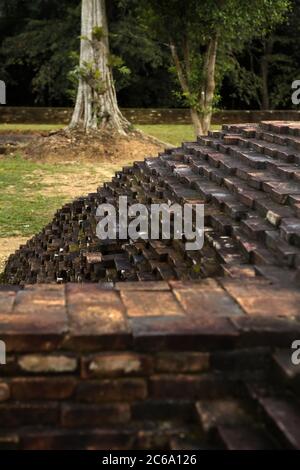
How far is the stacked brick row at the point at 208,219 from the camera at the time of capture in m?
3.29

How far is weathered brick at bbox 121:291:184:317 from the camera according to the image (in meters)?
2.35

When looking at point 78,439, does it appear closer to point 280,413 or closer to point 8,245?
point 280,413

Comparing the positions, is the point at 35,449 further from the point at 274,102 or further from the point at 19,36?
the point at 274,102

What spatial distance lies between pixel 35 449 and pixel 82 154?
12.0m

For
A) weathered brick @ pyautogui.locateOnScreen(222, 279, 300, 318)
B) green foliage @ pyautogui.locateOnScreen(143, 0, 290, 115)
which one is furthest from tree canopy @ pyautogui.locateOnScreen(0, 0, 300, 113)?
weathered brick @ pyautogui.locateOnScreen(222, 279, 300, 318)

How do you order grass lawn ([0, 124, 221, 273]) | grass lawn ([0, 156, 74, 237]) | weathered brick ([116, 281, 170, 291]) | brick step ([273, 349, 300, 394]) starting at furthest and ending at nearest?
grass lawn ([0, 156, 74, 237]) → grass lawn ([0, 124, 221, 273]) → weathered brick ([116, 281, 170, 291]) → brick step ([273, 349, 300, 394])

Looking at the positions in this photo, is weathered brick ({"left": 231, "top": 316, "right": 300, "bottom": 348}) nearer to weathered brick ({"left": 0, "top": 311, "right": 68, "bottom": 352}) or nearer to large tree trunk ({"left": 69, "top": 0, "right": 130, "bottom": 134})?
weathered brick ({"left": 0, "top": 311, "right": 68, "bottom": 352})

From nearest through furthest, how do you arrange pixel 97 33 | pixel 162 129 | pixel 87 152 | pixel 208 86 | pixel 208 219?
pixel 208 219 → pixel 87 152 → pixel 208 86 → pixel 97 33 → pixel 162 129

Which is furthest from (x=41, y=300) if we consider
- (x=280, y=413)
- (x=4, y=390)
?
(x=280, y=413)

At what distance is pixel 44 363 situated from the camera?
2188 millimetres

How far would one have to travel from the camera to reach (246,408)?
7.28 feet

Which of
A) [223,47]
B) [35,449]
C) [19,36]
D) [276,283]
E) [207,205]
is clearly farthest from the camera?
[19,36]

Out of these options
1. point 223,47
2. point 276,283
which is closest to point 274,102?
point 223,47

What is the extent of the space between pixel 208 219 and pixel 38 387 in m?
1.96
